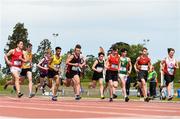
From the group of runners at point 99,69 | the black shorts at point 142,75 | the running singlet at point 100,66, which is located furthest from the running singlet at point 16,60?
the black shorts at point 142,75

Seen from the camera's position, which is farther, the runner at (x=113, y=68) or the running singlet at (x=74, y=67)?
the runner at (x=113, y=68)

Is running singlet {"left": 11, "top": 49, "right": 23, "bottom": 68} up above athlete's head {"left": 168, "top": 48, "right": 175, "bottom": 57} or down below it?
below

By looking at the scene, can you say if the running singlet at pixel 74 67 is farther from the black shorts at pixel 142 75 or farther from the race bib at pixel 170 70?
the race bib at pixel 170 70

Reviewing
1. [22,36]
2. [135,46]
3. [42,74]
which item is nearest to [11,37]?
[22,36]

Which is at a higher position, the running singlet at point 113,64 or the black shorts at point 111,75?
the running singlet at point 113,64

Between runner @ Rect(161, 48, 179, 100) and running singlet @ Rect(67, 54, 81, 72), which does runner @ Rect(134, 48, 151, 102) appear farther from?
running singlet @ Rect(67, 54, 81, 72)

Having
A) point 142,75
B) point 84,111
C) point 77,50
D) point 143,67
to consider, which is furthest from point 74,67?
point 84,111

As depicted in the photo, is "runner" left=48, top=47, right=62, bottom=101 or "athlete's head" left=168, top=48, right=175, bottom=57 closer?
"runner" left=48, top=47, right=62, bottom=101

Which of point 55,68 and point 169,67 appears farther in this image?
point 169,67

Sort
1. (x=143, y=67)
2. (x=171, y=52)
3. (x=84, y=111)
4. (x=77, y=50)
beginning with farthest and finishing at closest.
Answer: (x=171, y=52), (x=143, y=67), (x=77, y=50), (x=84, y=111)

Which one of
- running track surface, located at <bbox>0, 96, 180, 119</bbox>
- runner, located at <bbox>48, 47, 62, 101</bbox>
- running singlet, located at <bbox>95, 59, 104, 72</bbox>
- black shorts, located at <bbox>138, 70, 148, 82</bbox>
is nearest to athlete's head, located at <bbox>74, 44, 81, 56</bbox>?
runner, located at <bbox>48, 47, 62, 101</bbox>

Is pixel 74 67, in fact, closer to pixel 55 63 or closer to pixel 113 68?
pixel 55 63

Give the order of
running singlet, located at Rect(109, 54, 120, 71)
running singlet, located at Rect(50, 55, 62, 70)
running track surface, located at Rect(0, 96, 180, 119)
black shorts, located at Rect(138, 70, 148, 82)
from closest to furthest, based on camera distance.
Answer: running track surface, located at Rect(0, 96, 180, 119), running singlet, located at Rect(50, 55, 62, 70), running singlet, located at Rect(109, 54, 120, 71), black shorts, located at Rect(138, 70, 148, 82)

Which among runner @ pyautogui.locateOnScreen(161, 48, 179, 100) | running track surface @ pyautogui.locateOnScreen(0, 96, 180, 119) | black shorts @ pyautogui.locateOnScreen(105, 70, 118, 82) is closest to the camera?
running track surface @ pyautogui.locateOnScreen(0, 96, 180, 119)
